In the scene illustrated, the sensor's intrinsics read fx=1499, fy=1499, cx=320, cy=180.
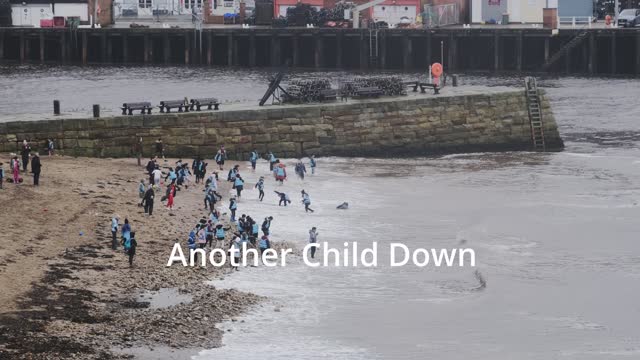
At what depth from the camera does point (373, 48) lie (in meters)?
94.1

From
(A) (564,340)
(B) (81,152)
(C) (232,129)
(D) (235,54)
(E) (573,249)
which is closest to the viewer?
(A) (564,340)

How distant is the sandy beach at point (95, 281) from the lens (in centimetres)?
2856

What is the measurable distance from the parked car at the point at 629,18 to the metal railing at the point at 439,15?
1217 cm

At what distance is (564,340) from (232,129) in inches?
926

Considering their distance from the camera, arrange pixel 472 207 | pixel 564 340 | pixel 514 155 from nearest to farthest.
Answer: pixel 564 340 < pixel 472 207 < pixel 514 155

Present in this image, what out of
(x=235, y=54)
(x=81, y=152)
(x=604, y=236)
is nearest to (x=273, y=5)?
(x=235, y=54)

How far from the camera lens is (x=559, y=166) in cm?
5481

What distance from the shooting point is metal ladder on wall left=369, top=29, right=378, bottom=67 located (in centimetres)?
9388

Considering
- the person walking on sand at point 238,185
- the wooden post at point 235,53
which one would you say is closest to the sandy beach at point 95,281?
the person walking on sand at point 238,185

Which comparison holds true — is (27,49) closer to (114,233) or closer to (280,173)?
(280,173)

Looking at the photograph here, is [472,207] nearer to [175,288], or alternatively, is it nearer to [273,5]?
[175,288]

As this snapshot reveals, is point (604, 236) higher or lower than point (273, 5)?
lower

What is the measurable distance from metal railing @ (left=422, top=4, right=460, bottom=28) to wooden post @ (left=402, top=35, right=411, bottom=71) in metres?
4.29

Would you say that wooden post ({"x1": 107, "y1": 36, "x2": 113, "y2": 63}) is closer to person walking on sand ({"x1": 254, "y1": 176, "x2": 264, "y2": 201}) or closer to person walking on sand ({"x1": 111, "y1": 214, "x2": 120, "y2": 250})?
person walking on sand ({"x1": 254, "y1": 176, "x2": 264, "y2": 201})
